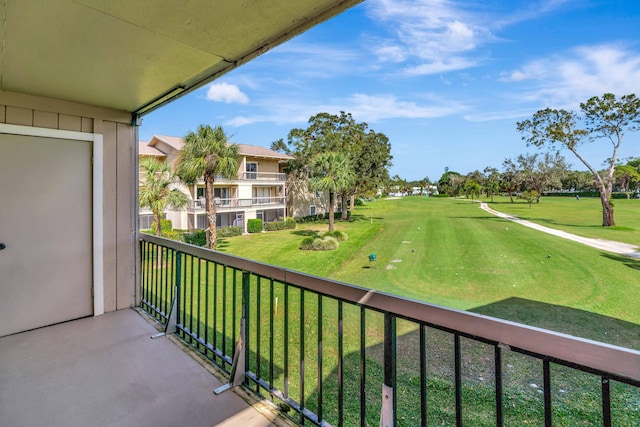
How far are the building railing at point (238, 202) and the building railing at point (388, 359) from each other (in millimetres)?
12109

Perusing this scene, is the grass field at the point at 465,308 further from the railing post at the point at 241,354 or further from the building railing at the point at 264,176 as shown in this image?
the building railing at the point at 264,176

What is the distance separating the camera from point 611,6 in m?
8.75

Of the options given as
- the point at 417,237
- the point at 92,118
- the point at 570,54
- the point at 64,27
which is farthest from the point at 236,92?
the point at 64,27

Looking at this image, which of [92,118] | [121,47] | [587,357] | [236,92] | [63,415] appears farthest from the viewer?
[236,92]

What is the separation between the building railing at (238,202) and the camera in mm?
16734

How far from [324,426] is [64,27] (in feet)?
7.58

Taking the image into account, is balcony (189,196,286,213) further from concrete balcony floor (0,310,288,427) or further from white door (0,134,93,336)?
concrete balcony floor (0,310,288,427)

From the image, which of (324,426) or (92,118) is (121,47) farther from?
(324,426)

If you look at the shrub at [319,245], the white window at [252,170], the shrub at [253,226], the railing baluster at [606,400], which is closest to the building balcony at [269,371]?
the railing baluster at [606,400]

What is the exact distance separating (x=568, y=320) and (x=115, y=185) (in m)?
7.84

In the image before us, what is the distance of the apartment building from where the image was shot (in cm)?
1683

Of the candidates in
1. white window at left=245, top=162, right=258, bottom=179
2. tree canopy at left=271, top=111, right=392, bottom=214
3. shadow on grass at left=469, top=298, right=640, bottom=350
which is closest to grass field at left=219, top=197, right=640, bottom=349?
shadow on grass at left=469, top=298, right=640, bottom=350

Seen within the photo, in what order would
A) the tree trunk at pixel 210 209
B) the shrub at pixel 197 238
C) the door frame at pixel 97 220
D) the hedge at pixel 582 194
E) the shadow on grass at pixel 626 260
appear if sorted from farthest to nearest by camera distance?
the hedge at pixel 582 194 → the shrub at pixel 197 238 → the tree trunk at pixel 210 209 → the shadow on grass at pixel 626 260 → the door frame at pixel 97 220

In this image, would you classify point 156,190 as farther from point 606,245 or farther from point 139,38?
point 606,245
